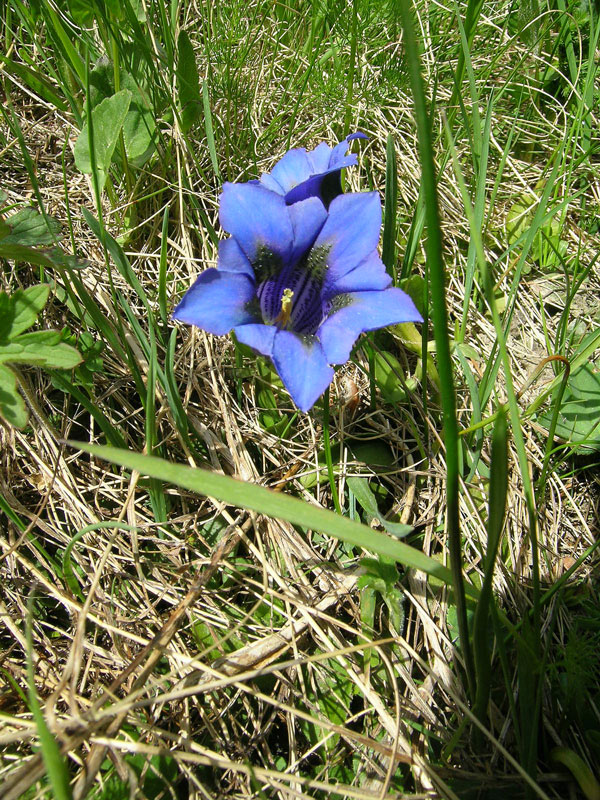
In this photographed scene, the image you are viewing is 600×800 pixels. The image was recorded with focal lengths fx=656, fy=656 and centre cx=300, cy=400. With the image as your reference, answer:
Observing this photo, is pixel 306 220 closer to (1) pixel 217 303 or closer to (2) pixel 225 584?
(1) pixel 217 303

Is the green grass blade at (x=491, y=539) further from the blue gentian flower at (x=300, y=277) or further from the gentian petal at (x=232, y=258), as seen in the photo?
the gentian petal at (x=232, y=258)

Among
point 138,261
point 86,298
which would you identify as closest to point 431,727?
point 86,298

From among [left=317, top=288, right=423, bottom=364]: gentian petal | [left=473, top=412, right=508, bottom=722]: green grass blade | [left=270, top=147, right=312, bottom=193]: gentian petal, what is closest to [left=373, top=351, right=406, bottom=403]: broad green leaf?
[left=317, top=288, right=423, bottom=364]: gentian petal

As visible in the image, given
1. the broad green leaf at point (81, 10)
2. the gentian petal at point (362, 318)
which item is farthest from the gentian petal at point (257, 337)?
the broad green leaf at point (81, 10)

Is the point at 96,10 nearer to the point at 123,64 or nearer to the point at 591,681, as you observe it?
the point at 123,64

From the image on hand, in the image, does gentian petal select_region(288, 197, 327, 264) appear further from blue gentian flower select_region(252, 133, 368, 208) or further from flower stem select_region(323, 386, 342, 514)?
flower stem select_region(323, 386, 342, 514)

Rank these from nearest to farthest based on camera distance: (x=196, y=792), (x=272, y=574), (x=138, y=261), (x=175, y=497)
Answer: (x=196, y=792) < (x=272, y=574) < (x=175, y=497) < (x=138, y=261)
